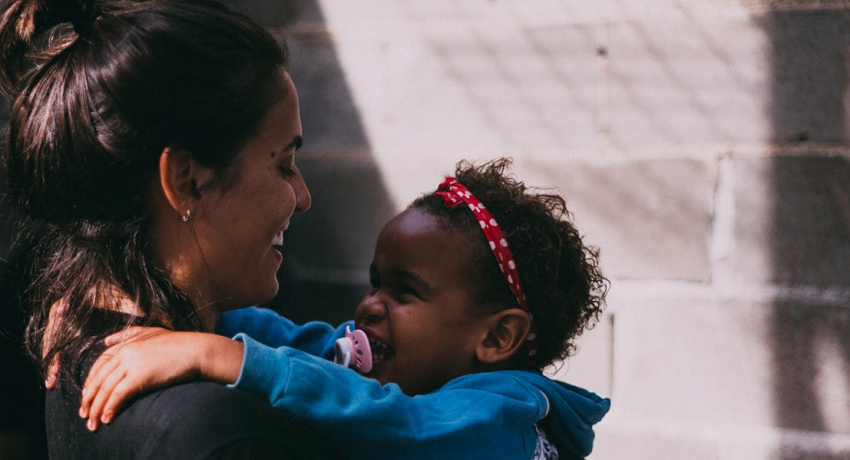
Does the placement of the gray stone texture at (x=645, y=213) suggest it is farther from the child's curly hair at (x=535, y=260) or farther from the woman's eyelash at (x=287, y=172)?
the woman's eyelash at (x=287, y=172)

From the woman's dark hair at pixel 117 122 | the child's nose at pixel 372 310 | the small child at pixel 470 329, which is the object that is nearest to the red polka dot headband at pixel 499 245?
the small child at pixel 470 329

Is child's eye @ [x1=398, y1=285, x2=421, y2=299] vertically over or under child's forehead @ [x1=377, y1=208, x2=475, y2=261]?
under

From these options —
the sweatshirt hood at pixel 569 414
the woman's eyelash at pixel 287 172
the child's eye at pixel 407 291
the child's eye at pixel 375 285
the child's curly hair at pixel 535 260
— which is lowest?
the sweatshirt hood at pixel 569 414

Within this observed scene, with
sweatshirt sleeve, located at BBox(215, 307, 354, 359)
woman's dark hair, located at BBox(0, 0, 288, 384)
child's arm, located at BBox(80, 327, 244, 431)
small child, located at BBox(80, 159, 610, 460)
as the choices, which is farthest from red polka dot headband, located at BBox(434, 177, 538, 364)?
child's arm, located at BBox(80, 327, 244, 431)

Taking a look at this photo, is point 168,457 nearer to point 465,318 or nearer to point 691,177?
point 465,318

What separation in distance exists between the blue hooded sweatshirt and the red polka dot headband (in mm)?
103

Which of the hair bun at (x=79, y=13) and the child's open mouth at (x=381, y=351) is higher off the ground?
the hair bun at (x=79, y=13)

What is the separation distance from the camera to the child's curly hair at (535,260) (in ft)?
4.79

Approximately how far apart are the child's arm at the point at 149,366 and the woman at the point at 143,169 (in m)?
0.02

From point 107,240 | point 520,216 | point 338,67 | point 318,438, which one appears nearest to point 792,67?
point 520,216

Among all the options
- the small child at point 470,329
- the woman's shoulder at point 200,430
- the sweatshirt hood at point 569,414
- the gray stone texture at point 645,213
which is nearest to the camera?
the woman's shoulder at point 200,430

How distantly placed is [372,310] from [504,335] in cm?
25

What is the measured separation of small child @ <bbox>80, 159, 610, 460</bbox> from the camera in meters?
1.16

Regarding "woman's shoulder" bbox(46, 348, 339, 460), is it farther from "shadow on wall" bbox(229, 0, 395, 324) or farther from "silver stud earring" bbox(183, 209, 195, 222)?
"shadow on wall" bbox(229, 0, 395, 324)
